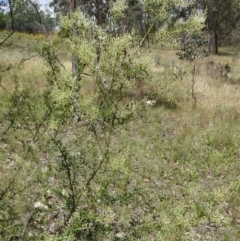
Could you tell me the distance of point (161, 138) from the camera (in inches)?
339

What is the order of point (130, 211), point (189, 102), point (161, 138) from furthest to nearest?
point (189, 102), point (161, 138), point (130, 211)

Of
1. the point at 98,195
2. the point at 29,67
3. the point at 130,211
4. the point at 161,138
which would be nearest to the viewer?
the point at 98,195

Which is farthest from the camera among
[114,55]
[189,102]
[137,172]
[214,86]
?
[214,86]

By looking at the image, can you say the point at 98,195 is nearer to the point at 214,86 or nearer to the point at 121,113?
the point at 121,113

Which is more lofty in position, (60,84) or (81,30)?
(81,30)

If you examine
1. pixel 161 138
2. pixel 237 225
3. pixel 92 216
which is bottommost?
pixel 237 225

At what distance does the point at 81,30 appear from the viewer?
2609mm

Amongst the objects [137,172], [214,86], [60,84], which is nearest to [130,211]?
[137,172]

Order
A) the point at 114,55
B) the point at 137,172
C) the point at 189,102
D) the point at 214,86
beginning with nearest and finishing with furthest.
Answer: the point at 114,55, the point at 137,172, the point at 189,102, the point at 214,86

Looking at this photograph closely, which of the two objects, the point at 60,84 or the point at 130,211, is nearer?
the point at 60,84

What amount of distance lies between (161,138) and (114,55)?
6.32 meters

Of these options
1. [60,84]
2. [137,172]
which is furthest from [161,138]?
[60,84]

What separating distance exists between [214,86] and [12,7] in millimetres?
11784

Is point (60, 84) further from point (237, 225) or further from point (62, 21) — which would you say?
point (237, 225)
